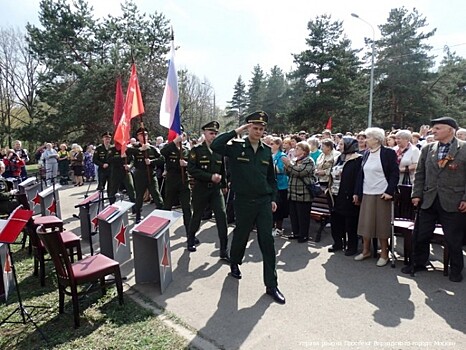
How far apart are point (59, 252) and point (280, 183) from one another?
165 inches

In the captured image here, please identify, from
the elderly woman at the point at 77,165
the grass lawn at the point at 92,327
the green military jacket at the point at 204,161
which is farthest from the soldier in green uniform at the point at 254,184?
the elderly woman at the point at 77,165

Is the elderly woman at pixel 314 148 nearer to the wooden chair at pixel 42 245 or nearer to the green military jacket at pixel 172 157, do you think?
the green military jacket at pixel 172 157

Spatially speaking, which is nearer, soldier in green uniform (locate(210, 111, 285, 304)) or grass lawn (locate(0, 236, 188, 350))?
grass lawn (locate(0, 236, 188, 350))

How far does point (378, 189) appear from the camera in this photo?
4.97m

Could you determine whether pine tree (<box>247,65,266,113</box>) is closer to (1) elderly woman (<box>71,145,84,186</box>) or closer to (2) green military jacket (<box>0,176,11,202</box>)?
(1) elderly woman (<box>71,145,84,186</box>)

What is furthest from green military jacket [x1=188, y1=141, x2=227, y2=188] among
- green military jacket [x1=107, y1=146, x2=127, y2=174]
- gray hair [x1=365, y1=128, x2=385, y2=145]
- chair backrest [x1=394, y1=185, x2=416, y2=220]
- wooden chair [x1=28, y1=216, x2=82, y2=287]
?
green military jacket [x1=107, y1=146, x2=127, y2=174]

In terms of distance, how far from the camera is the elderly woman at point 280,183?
259 inches

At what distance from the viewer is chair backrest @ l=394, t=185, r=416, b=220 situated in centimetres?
593

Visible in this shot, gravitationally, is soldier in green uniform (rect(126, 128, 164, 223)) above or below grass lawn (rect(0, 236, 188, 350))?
above

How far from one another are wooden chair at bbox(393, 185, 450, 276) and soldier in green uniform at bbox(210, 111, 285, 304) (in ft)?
7.04

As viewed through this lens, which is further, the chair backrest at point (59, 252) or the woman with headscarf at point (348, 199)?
the woman with headscarf at point (348, 199)

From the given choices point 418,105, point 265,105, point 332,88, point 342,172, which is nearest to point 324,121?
point 332,88

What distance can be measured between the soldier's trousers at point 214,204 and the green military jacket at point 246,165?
3.77 ft

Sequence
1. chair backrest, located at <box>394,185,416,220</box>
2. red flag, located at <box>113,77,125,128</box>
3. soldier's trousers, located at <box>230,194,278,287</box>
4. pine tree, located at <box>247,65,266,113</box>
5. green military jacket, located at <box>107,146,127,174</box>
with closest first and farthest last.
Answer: soldier's trousers, located at <box>230,194,278,287</box> < chair backrest, located at <box>394,185,416,220</box> < red flag, located at <box>113,77,125,128</box> < green military jacket, located at <box>107,146,127,174</box> < pine tree, located at <box>247,65,266,113</box>
